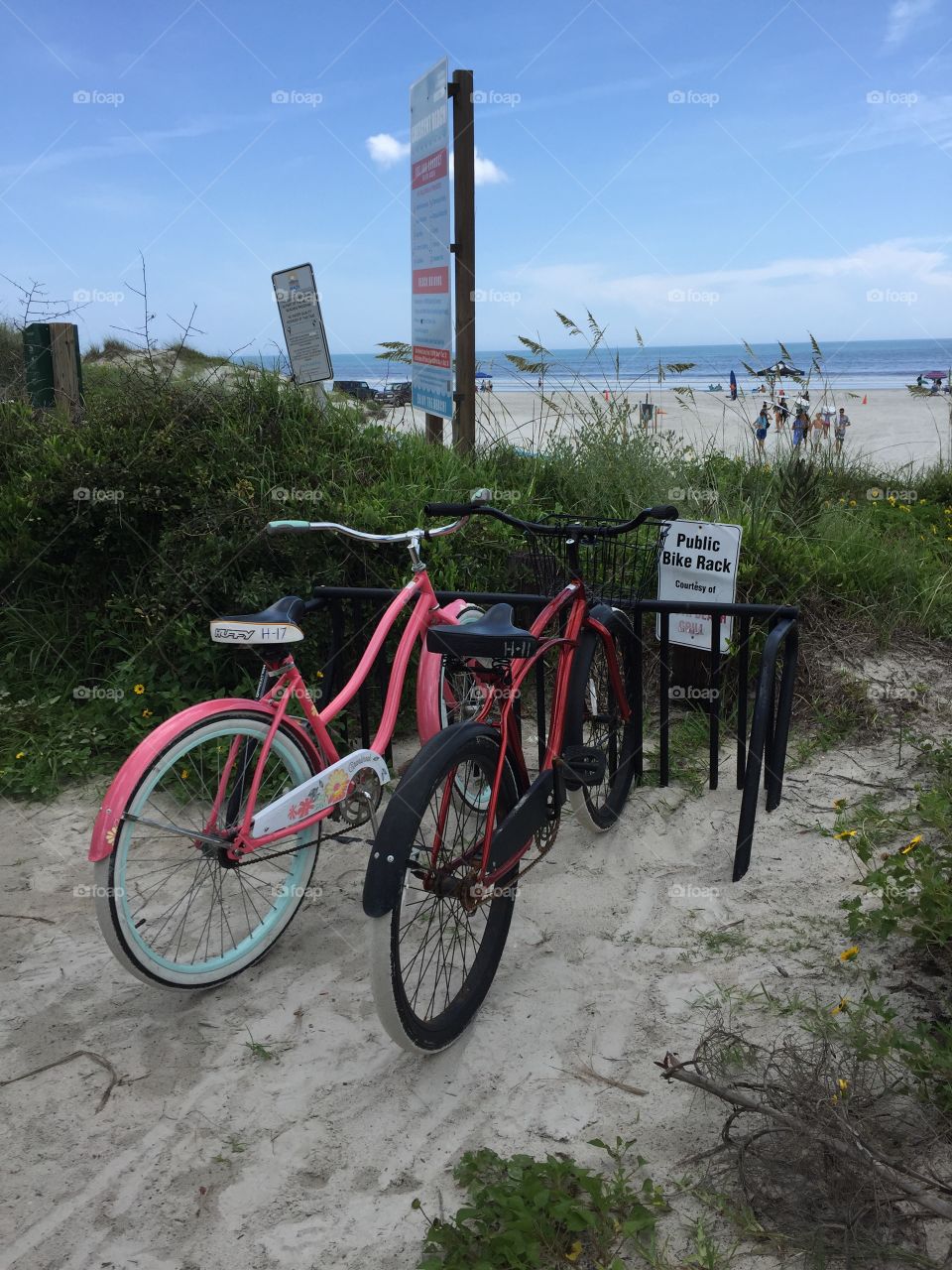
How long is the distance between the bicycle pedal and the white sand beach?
3.98 metres

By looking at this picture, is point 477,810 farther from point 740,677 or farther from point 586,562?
point 740,677

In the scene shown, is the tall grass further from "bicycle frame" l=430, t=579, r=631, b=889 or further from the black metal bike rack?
"bicycle frame" l=430, t=579, r=631, b=889

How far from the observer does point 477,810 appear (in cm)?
321

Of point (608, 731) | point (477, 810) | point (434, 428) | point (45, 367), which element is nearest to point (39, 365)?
point (45, 367)

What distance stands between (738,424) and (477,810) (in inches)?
632

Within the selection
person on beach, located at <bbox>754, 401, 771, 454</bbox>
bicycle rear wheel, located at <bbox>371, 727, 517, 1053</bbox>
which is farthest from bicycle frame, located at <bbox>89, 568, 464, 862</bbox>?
person on beach, located at <bbox>754, 401, 771, 454</bbox>

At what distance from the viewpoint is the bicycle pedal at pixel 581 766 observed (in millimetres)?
3641

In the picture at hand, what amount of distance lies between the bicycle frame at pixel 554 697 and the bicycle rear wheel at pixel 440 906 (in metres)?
0.03

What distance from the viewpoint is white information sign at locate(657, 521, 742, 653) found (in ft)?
15.1

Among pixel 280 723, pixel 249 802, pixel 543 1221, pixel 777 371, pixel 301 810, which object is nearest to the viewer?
pixel 543 1221

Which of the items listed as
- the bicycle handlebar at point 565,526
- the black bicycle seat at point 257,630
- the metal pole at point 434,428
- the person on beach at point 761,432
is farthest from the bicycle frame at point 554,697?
the person on beach at point 761,432

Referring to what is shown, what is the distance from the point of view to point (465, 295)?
7.35m

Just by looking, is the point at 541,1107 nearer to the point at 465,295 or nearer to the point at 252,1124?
the point at 252,1124

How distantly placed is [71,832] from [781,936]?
284 cm
